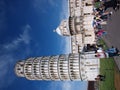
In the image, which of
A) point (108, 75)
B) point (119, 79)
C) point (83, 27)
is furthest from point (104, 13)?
point (83, 27)

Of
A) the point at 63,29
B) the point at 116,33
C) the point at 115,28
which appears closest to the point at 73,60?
the point at 63,29

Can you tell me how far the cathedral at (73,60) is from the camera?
352ft

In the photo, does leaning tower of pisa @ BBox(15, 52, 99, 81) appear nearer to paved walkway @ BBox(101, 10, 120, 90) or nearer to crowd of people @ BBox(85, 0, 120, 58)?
crowd of people @ BBox(85, 0, 120, 58)

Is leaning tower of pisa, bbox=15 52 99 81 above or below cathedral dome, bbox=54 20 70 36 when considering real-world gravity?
below

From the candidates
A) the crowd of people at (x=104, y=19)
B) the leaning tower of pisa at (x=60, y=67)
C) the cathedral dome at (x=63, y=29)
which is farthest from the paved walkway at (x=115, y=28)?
the cathedral dome at (x=63, y=29)

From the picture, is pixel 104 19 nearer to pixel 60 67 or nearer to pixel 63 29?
pixel 60 67

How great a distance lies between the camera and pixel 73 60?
11025 cm

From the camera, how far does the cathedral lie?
107375 millimetres

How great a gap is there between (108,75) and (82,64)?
49.7m

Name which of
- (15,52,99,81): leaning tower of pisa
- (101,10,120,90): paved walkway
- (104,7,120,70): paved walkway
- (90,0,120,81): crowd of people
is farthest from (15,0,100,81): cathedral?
(104,7,120,70): paved walkway

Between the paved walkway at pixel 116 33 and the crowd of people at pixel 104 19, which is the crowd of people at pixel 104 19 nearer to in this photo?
the crowd of people at pixel 104 19

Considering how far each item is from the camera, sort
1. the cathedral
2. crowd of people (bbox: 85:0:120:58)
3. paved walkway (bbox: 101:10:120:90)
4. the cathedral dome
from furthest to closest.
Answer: the cathedral dome < the cathedral < paved walkway (bbox: 101:10:120:90) < crowd of people (bbox: 85:0:120:58)

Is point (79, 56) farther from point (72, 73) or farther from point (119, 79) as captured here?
point (119, 79)

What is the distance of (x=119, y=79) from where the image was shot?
47.2 meters
